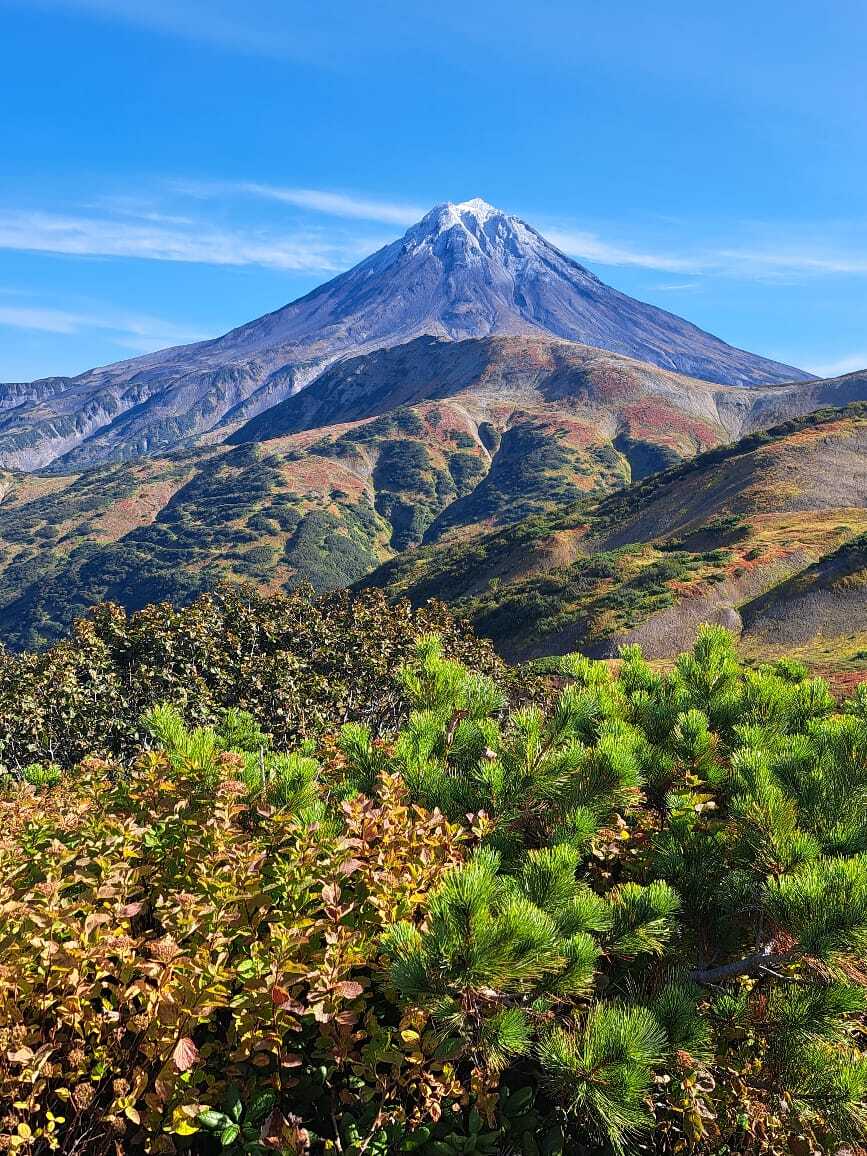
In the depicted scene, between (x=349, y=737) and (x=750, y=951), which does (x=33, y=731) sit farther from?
(x=750, y=951)

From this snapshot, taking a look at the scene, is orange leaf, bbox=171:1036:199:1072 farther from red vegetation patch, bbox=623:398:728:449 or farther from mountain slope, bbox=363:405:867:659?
red vegetation patch, bbox=623:398:728:449

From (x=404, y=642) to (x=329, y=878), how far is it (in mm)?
31239

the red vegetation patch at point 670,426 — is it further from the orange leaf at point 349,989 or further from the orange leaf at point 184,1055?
the orange leaf at point 184,1055

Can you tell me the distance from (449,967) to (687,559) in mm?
74148

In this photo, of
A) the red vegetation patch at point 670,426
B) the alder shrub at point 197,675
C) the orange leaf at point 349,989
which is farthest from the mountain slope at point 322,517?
the orange leaf at point 349,989

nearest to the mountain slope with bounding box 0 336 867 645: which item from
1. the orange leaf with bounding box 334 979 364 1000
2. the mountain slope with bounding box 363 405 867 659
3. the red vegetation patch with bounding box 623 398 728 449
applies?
the red vegetation patch with bounding box 623 398 728 449

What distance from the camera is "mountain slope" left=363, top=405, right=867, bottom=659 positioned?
194 ft

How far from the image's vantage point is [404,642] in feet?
114

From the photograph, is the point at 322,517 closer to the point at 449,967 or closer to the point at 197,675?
the point at 197,675

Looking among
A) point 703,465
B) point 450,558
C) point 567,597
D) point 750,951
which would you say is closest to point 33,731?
point 750,951

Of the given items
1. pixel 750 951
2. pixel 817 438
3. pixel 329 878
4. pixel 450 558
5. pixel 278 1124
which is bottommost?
pixel 450 558

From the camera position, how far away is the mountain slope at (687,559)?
59.0m

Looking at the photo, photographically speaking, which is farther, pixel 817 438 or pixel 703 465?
pixel 703 465

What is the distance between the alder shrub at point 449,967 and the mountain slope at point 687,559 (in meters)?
54.8
